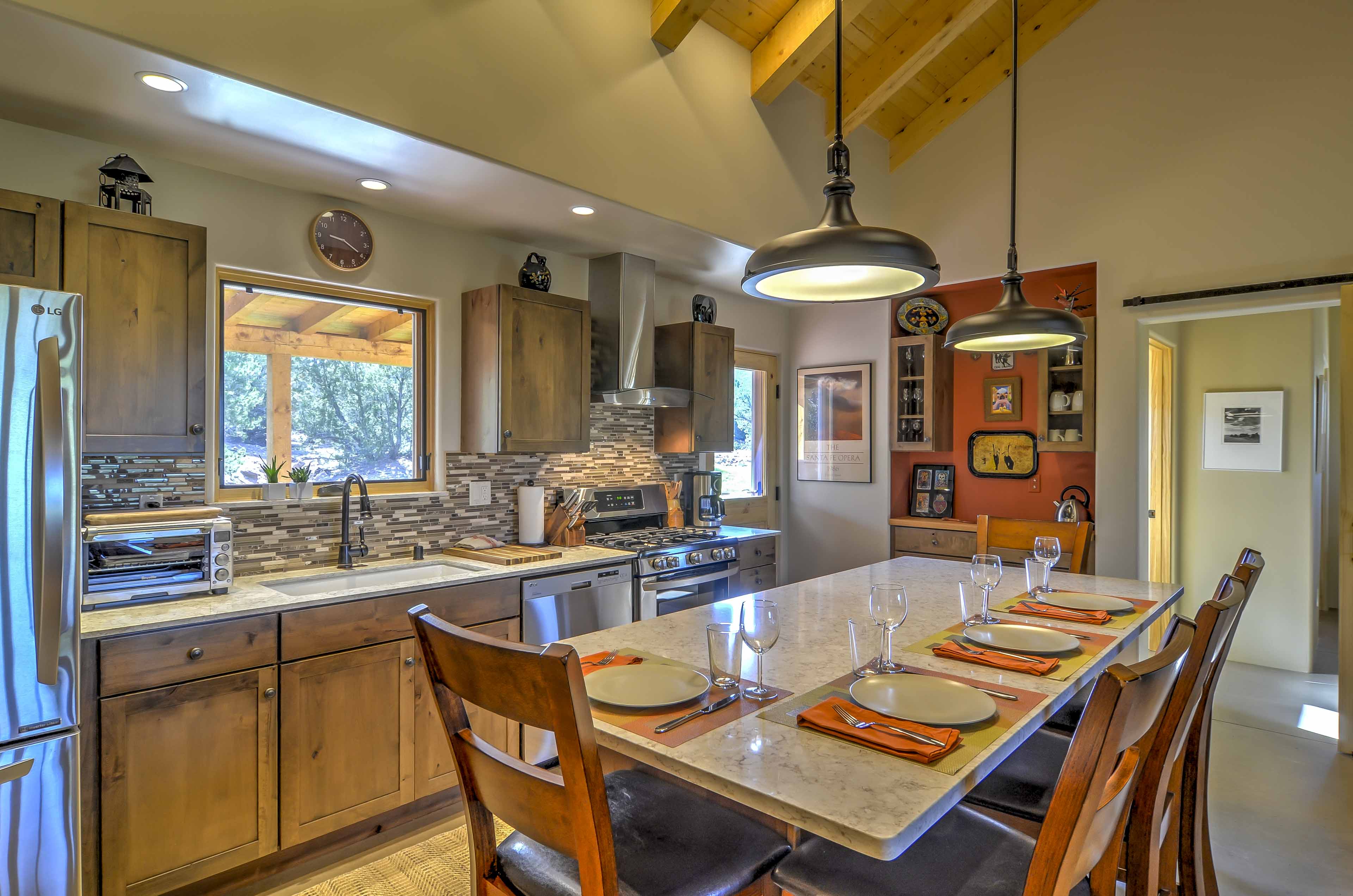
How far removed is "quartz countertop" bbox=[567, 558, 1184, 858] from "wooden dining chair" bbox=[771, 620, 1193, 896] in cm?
15

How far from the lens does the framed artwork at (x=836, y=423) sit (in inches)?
205

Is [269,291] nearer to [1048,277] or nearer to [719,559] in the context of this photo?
[719,559]

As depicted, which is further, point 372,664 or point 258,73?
point 372,664

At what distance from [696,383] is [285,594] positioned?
8.10ft

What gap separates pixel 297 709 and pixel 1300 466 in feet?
17.7

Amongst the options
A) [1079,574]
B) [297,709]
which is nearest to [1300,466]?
[1079,574]

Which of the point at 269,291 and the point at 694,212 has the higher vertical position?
the point at 694,212

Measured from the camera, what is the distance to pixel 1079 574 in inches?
114

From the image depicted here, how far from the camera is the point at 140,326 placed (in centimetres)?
231

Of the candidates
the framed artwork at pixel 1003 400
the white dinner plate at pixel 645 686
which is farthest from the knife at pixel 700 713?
the framed artwork at pixel 1003 400

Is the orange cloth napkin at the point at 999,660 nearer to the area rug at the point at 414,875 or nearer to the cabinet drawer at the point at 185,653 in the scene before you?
the area rug at the point at 414,875

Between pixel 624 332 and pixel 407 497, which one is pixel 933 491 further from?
pixel 407 497

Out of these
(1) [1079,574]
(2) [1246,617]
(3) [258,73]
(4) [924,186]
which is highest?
(4) [924,186]

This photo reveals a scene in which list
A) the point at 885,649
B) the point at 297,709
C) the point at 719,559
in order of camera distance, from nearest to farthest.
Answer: the point at 885,649
the point at 297,709
the point at 719,559
